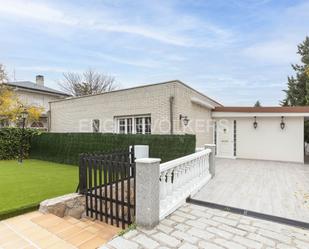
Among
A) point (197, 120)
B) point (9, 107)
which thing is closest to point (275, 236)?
point (197, 120)

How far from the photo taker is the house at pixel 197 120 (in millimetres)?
9938

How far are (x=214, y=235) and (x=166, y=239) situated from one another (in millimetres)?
781

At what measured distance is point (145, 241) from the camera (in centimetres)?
318

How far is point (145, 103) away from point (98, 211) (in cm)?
652

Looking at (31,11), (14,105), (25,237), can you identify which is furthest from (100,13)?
(14,105)

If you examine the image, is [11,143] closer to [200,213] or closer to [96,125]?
[96,125]

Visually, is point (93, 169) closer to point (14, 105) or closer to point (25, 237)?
point (25, 237)

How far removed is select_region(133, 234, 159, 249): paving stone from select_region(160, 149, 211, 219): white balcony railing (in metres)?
0.68

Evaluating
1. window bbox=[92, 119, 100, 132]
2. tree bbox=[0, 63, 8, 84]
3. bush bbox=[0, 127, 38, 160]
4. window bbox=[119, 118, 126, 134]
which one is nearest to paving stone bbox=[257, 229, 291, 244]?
window bbox=[119, 118, 126, 134]

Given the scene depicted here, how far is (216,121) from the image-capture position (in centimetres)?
1330

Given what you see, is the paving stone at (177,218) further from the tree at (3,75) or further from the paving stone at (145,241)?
the tree at (3,75)

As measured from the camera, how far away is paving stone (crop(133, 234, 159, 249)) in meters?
3.04

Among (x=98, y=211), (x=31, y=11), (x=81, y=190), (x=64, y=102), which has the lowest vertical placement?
(x=98, y=211)

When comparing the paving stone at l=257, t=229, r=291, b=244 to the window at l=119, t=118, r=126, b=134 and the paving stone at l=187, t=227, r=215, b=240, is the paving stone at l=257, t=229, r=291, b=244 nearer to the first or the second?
the paving stone at l=187, t=227, r=215, b=240
